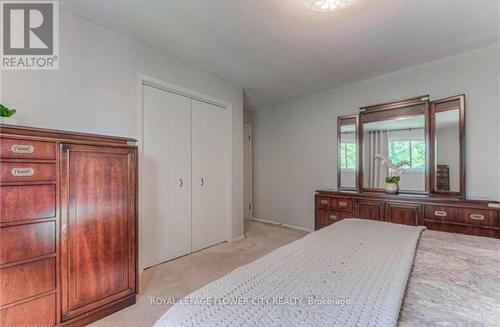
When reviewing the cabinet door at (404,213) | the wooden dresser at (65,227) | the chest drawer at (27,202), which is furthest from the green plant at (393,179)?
the chest drawer at (27,202)

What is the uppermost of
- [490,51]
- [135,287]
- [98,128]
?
[490,51]

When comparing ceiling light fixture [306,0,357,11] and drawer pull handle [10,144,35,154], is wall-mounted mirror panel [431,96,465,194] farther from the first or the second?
drawer pull handle [10,144,35,154]

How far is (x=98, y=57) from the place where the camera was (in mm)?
2182

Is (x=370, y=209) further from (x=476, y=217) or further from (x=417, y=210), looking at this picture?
(x=476, y=217)

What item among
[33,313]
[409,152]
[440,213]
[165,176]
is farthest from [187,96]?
[440,213]

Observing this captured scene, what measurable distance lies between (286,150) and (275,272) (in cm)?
364

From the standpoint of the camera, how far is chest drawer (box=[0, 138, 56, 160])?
1.30 metres

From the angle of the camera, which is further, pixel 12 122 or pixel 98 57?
pixel 98 57

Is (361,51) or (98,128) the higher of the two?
(361,51)

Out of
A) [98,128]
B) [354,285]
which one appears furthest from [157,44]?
[354,285]

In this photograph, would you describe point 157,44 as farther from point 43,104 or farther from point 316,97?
point 316,97

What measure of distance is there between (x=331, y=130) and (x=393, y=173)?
43.8 inches

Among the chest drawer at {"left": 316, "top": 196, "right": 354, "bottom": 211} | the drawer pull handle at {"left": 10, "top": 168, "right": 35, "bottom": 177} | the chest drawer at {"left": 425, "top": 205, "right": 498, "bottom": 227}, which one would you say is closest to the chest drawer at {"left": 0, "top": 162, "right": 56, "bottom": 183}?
the drawer pull handle at {"left": 10, "top": 168, "right": 35, "bottom": 177}

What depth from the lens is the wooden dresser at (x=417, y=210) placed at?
217 cm
